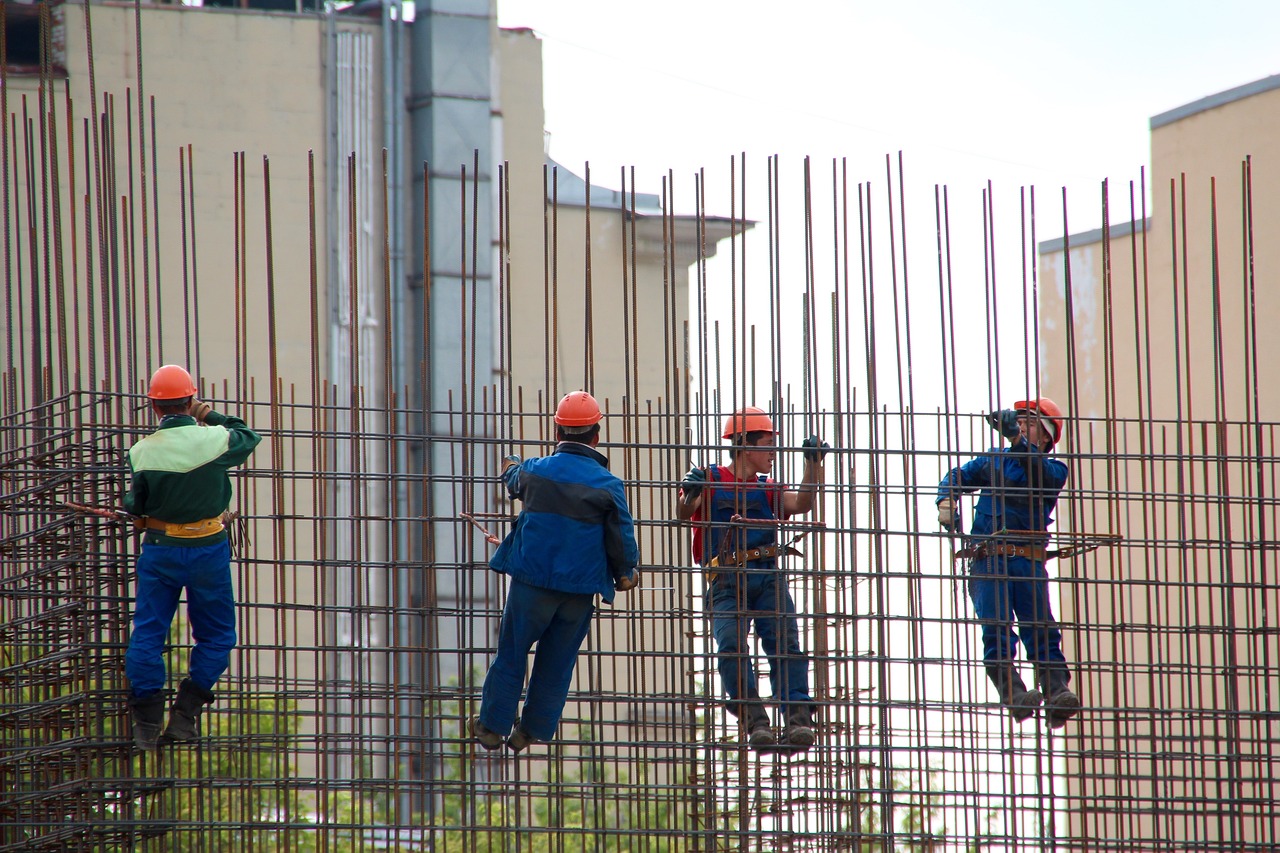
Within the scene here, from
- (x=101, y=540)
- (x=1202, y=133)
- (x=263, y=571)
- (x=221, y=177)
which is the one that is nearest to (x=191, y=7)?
(x=221, y=177)

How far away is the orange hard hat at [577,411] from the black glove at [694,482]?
31.8 inches

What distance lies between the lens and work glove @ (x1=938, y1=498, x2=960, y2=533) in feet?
33.4

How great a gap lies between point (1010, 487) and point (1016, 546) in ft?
1.47

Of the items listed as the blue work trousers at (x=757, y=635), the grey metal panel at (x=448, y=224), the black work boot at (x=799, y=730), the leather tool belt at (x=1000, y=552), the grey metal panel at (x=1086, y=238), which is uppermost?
the grey metal panel at (x=448, y=224)

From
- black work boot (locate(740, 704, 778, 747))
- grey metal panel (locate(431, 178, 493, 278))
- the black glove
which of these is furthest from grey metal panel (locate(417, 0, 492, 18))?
black work boot (locate(740, 704, 778, 747))

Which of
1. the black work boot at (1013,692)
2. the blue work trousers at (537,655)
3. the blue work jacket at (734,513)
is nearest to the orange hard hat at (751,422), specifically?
the blue work jacket at (734,513)

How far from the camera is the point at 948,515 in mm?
10359

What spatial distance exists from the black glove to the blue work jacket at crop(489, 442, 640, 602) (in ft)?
2.12

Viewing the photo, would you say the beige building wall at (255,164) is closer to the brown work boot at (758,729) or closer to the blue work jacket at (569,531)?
the brown work boot at (758,729)

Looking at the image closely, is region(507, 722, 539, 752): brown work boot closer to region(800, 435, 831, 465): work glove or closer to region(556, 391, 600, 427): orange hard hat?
region(556, 391, 600, 427): orange hard hat

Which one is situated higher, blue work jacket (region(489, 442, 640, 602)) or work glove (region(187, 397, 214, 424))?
work glove (region(187, 397, 214, 424))

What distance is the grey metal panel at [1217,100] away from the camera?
18516 millimetres

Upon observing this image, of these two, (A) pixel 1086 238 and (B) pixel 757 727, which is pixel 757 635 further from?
(A) pixel 1086 238

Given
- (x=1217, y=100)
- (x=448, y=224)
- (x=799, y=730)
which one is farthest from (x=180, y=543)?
(x=448, y=224)
